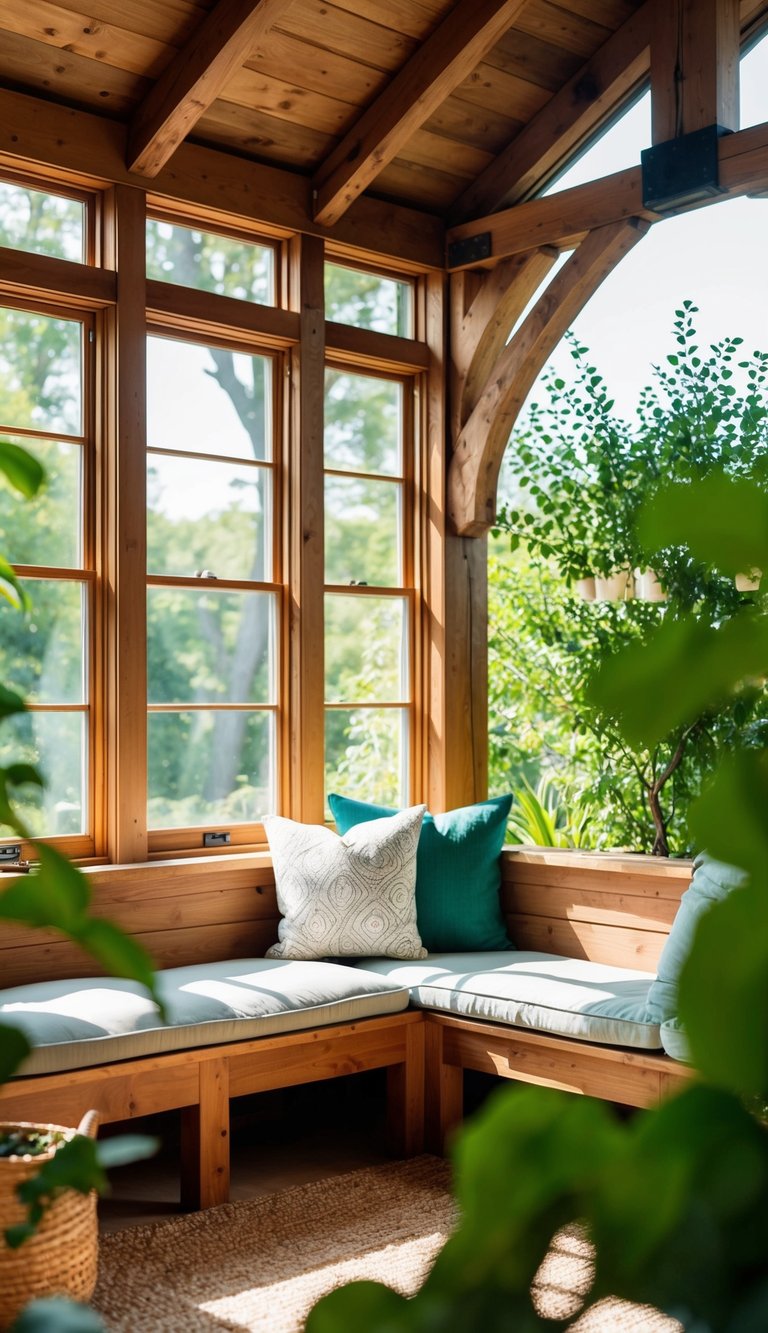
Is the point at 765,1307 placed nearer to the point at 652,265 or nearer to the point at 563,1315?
the point at 563,1315

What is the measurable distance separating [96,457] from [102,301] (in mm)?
485

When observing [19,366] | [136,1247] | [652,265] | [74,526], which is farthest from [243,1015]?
[652,265]

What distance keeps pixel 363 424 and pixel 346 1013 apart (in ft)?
7.30

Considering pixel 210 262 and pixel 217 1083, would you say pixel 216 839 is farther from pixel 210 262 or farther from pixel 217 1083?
pixel 210 262

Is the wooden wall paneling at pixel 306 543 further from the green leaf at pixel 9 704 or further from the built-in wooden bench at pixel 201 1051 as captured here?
the green leaf at pixel 9 704

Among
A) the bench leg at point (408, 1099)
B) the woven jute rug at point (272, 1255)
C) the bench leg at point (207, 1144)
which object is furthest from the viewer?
the bench leg at point (408, 1099)

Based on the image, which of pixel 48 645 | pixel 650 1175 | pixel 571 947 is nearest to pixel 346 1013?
pixel 571 947

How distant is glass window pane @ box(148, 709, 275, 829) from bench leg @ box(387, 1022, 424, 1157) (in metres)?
0.99

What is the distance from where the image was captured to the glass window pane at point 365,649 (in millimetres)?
4605

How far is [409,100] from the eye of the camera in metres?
4.13

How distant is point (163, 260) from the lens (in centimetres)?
417

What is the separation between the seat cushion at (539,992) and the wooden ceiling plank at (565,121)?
278 cm

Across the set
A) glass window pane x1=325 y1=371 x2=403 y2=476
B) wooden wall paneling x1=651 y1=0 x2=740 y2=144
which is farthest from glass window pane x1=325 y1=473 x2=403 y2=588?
wooden wall paneling x1=651 y1=0 x2=740 y2=144

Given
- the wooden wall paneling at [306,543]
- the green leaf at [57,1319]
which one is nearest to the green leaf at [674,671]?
the green leaf at [57,1319]
